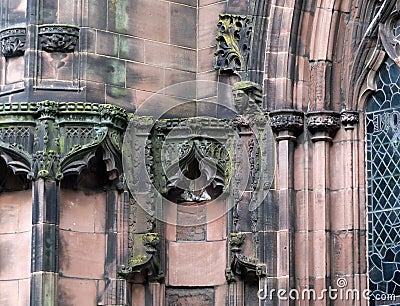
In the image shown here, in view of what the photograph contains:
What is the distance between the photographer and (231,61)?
2100cm

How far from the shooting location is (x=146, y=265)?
810 inches

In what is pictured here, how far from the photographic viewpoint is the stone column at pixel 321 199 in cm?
2008

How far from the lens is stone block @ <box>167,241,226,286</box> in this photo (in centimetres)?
2080

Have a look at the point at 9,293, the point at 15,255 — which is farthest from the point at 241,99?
the point at 9,293

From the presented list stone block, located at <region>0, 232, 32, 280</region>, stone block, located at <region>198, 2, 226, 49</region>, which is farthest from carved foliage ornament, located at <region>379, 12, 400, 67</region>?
stone block, located at <region>0, 232, 32, 280</region>

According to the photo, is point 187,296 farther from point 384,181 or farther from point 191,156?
point 384,181

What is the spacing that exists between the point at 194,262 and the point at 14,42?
3.29 metres

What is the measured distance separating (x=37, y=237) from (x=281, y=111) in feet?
10.2

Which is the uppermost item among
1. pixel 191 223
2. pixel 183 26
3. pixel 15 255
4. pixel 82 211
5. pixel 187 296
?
pixel 183 26

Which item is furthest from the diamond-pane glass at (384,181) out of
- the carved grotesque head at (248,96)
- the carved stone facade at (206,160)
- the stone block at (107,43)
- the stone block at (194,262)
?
the stone block at (107,43)

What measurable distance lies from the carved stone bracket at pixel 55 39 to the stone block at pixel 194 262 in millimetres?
2603

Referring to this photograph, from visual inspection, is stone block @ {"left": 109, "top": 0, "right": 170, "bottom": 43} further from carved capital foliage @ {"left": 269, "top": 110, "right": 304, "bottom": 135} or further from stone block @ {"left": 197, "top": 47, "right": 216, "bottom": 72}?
carved capital foliage @ {"left": 269, "top": 110, "right": 304, "bottom": 135}

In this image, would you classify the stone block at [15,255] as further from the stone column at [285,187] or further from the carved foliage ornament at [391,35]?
the carved foliage ornament at [391,35]

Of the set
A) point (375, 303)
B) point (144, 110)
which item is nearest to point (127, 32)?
point (144, 110)
